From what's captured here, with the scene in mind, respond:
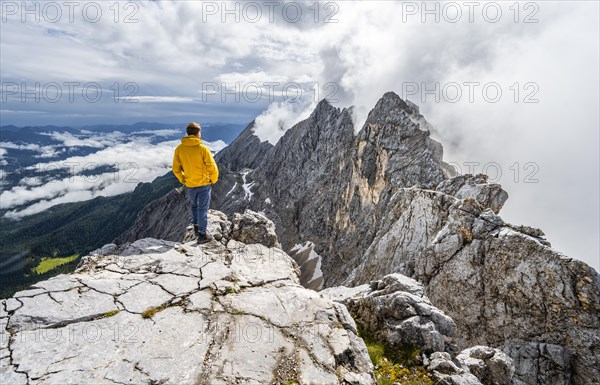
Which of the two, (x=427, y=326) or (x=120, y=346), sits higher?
(x=120, y=346)

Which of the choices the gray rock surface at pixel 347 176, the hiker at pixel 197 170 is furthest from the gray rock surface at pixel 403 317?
the gray rock surface at pixel 347 176

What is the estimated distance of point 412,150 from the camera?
84.8 m

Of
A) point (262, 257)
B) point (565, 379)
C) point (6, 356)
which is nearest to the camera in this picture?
point (6, 356)

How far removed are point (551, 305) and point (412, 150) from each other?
222 feet

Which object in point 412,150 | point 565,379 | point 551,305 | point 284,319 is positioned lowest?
point 565,379

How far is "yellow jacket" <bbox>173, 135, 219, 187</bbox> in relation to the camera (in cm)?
1598

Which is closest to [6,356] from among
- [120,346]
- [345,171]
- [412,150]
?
[120,346]

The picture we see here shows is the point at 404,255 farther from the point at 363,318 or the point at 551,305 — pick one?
the point at 363,318

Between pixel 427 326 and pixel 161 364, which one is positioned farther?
pixel 427 326

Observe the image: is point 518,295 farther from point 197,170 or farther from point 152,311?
point 152,311

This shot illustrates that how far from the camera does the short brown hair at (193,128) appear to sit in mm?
15922

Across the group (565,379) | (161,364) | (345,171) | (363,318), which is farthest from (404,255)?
(345,171)

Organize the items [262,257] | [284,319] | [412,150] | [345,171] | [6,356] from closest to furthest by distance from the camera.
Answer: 1. [6,356]
2. [284,319]
3. [262,257]
4. [412,150]
5. [345,171]

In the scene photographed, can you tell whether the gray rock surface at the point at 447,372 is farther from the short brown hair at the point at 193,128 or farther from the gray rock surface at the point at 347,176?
the gray rock surface at the point at 347,176
